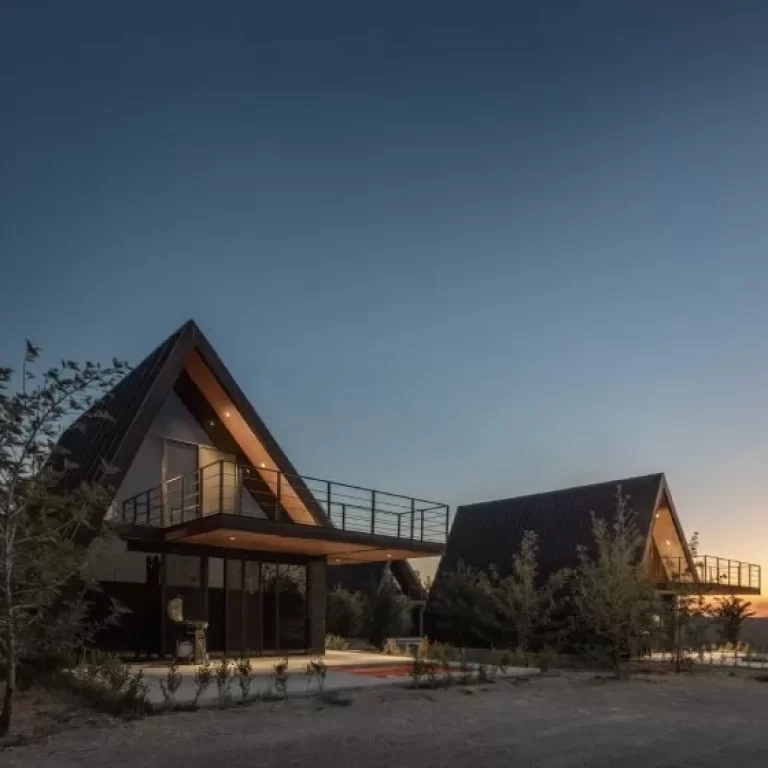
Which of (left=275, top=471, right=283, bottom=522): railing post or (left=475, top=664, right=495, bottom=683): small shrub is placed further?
(left=275, top=471, right=283, bottom=522): railing post

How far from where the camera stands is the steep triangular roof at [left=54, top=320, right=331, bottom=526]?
18016 mm

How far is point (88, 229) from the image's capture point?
16.2m

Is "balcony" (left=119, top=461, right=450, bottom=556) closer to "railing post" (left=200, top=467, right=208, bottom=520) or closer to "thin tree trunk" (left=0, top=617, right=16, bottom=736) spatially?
"railing post" (left=200, top=467, right=208, bottom=520)

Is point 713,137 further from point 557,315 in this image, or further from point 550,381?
point 550,381

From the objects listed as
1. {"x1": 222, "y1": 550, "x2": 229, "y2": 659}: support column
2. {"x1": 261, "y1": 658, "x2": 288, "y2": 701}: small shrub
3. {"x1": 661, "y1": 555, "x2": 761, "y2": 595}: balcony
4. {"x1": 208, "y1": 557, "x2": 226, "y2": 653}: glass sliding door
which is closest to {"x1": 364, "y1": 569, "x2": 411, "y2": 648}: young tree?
{"x1": 222, "y1": 550, "x2": 229, "y2": 659}: support column

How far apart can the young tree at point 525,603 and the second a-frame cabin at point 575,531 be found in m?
1.63

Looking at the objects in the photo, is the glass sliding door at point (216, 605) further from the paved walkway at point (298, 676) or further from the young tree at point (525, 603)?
the young tree at point (525, 603)

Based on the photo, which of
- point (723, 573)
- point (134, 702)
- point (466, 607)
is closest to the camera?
point (134, 702)

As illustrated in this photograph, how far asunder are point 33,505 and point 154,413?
7445 millimetres

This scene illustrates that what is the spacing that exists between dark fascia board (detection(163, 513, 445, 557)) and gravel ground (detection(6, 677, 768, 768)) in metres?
4.73

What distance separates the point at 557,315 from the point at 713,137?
5.36 metres

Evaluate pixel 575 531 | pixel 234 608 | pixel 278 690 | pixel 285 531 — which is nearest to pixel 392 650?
pixel 234 608

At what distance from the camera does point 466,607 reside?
28.6 metres

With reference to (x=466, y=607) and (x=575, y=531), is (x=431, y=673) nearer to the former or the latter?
(x=466, y=607)
